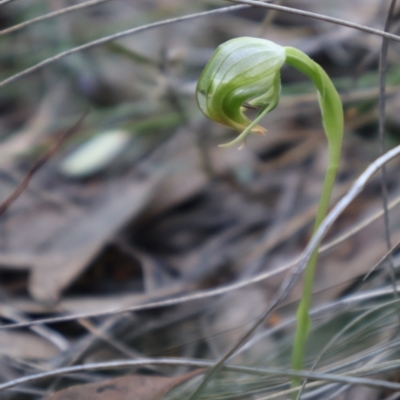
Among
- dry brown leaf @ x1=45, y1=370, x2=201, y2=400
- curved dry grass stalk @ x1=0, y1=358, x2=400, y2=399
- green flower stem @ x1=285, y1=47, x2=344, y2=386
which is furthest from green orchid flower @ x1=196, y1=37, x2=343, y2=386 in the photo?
dry brown leaf @ x1=45, y1=370, x2=201, y2=400

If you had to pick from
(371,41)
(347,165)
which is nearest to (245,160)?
(347,165)

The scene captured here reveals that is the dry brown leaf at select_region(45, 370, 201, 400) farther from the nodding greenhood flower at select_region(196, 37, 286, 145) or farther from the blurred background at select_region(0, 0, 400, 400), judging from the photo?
the nodding greenhood flower at select_region(196, 37, 286, 145)

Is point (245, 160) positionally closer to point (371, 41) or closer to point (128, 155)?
point (128, 155)

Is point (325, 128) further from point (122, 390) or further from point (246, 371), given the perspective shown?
point (122, 390)

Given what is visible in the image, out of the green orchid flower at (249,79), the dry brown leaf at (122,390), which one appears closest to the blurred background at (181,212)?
the dry brown leaf at (122,390)

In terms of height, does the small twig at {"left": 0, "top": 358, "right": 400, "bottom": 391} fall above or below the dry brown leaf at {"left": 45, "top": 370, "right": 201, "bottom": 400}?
above
